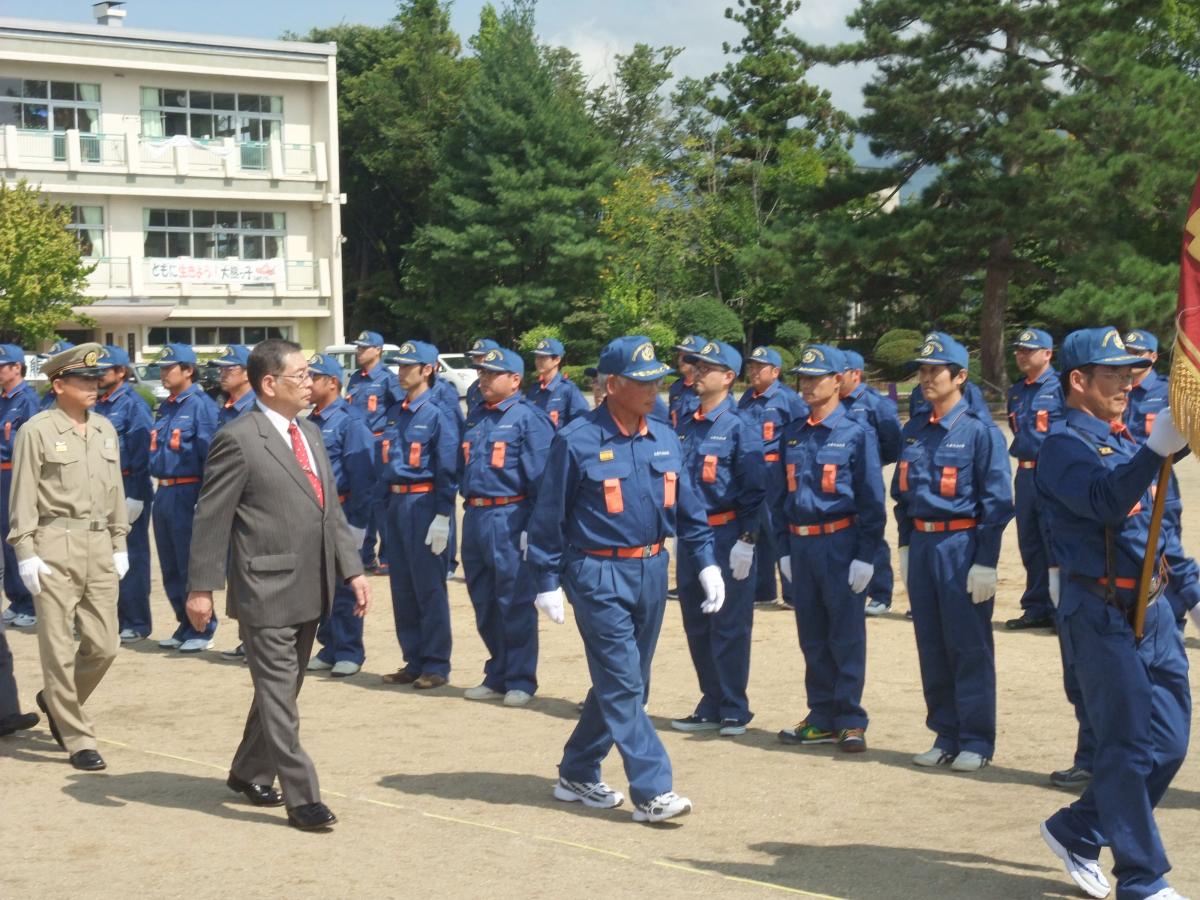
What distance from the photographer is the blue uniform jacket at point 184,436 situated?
12.1 meters

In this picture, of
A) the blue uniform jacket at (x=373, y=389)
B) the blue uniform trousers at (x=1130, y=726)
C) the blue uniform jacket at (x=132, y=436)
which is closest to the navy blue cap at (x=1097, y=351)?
the blue uniform trousers at (x=1130, y=726)

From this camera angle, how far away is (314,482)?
298 inches

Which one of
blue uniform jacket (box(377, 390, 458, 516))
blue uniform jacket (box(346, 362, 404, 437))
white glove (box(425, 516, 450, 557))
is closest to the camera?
white glove (box(425, 516, 450, 557))

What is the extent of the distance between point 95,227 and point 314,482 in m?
47.4

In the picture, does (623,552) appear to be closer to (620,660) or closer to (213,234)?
(620,660)

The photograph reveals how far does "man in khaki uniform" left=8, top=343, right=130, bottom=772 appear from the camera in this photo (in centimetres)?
857

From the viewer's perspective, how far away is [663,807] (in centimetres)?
713

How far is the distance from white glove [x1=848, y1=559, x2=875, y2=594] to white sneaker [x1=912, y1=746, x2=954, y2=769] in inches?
37.6

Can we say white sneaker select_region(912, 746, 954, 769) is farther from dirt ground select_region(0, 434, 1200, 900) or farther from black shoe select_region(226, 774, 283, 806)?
black shoe select_region(226, 774, 283, 806)

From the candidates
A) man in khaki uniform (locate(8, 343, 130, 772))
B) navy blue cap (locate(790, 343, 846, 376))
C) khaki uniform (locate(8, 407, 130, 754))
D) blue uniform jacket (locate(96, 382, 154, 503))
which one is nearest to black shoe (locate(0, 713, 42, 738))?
man in khaki uniform (locate(8, 343, 130, 772))

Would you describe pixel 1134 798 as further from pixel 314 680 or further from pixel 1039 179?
pixel 1039 179

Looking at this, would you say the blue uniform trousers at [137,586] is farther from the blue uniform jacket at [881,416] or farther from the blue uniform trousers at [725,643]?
the blue uniform jacket at [881,416]

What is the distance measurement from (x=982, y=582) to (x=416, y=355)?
15.8ft

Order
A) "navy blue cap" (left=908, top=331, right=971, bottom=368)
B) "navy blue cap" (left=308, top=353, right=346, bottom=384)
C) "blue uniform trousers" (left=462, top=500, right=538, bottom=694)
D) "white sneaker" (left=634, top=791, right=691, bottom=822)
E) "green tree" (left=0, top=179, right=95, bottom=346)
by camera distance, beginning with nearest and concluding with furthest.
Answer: "white sneaker" (left=634, top=791, right=691, bottom=822)
"navy blue cap" (left=908, top=331, right=971, bottom=368)
"blue uniform trousers" (left=462, top=500, right=538, bottom=694)
"navy blue cap" (left=308, top=353, right=346, bottom=384)
"green tree" (left=0, top=179, right=95, bottom=346)
